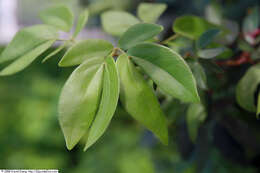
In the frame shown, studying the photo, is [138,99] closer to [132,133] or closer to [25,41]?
[25,41]

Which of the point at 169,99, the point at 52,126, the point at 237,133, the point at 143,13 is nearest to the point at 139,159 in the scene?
the point at 52,126

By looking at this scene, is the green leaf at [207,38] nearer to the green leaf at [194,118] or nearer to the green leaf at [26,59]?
the green leaf at [194,118]

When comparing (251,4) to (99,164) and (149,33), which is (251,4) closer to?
(149,33)

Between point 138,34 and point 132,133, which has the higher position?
point 138,34

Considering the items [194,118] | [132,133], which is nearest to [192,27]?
[194,118]

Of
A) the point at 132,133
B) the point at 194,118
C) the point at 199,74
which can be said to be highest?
the point at 199,74

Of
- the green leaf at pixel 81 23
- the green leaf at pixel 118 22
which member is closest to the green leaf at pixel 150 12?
the green leaf at pixel 118 22
